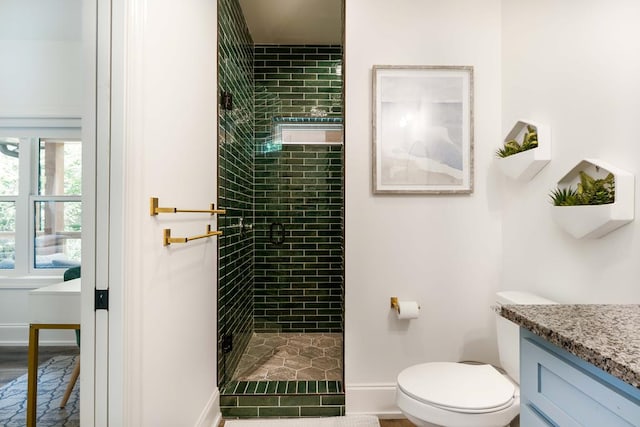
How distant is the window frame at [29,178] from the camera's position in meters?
1.20

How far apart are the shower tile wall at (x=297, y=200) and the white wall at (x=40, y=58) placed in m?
1.90

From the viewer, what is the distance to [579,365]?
0.71 meters

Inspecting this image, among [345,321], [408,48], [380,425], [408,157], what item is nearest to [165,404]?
[345,321]

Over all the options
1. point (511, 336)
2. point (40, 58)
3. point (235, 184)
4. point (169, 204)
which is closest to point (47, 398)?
point (169, 204)

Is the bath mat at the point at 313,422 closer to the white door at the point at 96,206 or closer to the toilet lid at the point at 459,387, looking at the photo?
the toilet lid at the point at 459,387

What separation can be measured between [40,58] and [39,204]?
54cm

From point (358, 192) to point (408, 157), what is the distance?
364mm

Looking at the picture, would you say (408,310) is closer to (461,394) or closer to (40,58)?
(461,394)

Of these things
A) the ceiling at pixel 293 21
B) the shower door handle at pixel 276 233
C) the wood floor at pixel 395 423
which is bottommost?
the wood floor at pixel 395 423

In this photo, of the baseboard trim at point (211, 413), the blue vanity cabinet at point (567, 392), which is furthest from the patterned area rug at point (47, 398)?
the blue vanity cabinet at point (567, 392)

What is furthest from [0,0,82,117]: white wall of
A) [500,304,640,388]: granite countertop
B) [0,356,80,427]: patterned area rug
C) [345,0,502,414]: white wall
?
[500,304,640,388]: granite countertop

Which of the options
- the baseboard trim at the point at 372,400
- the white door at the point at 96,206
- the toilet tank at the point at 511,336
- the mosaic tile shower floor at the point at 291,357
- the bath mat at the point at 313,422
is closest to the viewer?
the white door at the point at 96,206

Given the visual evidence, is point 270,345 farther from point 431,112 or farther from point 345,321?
point 431,112

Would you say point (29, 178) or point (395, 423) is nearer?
point (29, 178)
